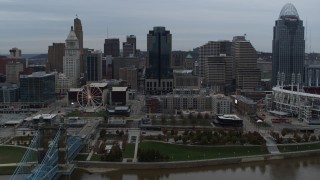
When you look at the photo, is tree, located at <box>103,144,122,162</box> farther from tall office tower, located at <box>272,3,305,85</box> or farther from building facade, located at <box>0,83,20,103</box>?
tall office tower, located at <box>272,3,305,85</box>

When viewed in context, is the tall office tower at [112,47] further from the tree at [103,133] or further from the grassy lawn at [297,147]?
the grassy lawn at [297,147]

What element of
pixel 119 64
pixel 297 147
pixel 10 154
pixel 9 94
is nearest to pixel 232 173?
pixel 297 147

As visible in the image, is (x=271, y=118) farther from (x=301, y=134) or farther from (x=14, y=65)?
(x=14, y=65)

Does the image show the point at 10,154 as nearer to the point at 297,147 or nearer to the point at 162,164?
the point at 162,164

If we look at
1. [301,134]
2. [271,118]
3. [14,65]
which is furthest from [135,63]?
[301,134]

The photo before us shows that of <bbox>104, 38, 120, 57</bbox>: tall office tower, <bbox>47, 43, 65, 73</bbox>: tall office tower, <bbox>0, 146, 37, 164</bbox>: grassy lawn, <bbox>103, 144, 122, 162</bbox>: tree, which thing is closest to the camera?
<bbox>0, 146, 37, 164</bbox>: grassy lawn

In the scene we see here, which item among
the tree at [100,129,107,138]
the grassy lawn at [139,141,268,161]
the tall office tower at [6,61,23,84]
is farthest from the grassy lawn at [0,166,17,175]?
the tall office tower at [6,61,23,84]

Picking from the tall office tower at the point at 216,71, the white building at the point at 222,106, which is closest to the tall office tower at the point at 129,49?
the tall office tower at the point at 216,71
